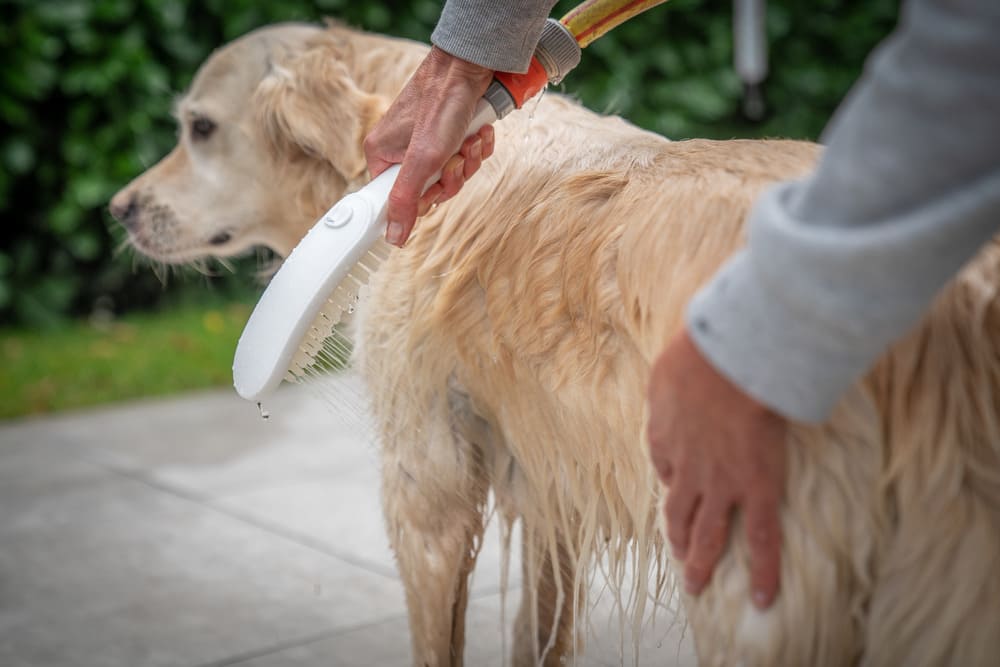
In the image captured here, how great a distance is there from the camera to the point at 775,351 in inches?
38.7

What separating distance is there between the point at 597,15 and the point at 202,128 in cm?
111

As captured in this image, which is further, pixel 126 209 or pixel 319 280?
pixel 126 209

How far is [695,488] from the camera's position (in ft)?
3.64

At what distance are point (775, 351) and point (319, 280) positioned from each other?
762 millimetres

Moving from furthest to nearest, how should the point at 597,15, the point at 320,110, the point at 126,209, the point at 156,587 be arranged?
the point at 156,587 → the point at 126,209 → the point at 320,110 → the point at 597,15

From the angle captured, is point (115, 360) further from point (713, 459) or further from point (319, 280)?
point (713, 459)

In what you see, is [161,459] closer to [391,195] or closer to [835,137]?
[391,195]

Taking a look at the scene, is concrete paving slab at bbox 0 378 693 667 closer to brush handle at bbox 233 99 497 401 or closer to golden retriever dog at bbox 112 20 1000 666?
golden retriever dog at bbox 112 20 1000 666

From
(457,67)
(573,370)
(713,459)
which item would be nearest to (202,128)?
(457,67)

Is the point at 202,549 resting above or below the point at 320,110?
below

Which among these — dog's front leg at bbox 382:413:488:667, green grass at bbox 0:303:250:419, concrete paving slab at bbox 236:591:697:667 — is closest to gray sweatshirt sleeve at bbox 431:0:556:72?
dog's front leg at bbox 382:413:488:667

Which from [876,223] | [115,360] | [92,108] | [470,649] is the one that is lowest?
[115,360]

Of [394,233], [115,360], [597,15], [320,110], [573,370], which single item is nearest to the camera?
[573,370]

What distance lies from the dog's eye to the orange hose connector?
1.02 metres
